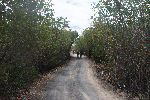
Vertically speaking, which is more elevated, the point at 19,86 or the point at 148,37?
the point at 148,37

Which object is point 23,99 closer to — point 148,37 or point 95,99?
point 95,99

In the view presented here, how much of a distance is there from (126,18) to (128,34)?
366 centimetres

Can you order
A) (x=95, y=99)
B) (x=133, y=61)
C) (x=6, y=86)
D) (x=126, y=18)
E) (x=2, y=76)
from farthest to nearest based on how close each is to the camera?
(x=126, y=18)
(x=133, y=61)
(x=95, y=99)
(x=6, y=86)
(x=2, y=76)

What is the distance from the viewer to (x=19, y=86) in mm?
26781

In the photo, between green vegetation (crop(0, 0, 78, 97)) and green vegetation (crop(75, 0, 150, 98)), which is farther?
green vegetation (crop(75, 0, 150, 98))

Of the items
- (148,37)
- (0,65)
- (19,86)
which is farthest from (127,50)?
(0,65)

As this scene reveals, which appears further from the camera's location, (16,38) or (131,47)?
(131,47)

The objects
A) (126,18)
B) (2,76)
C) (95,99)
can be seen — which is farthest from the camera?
(126,18)

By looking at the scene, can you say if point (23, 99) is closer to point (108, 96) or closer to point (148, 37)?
point (108, 96)

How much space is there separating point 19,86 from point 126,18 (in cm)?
1330

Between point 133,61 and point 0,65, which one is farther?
point 133,61

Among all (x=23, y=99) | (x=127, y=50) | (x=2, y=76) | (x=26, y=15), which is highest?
(x=26, y=15)

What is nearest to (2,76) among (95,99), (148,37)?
(95,99)

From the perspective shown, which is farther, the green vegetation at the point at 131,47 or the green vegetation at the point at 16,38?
the green vegetation at the point at 131,47
